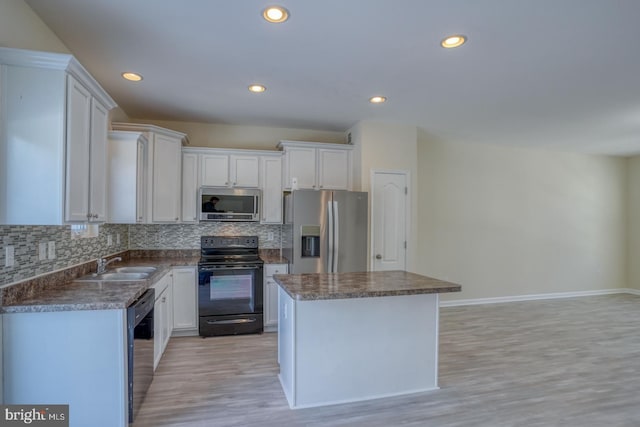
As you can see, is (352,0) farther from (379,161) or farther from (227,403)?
(227,403)

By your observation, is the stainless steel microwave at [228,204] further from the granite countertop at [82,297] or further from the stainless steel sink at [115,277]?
the granite countertop at [82,297]

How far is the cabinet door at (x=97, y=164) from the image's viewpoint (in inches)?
89.1

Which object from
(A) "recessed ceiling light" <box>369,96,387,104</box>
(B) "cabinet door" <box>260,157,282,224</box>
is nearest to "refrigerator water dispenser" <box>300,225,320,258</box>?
(B) "cabinet door" <box>260,157,282,224</box>

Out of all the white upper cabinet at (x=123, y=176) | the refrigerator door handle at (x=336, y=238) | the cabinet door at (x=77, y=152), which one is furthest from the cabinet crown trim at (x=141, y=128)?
the refrigerator door handle at (x=336, y=238)

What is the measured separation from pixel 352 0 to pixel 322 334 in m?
2.25

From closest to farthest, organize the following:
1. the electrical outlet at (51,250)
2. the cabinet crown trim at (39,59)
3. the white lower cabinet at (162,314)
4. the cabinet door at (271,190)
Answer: the cabinet crown trim at (39,59) < the electrical outlet at (51,250) < the white lower cabinet at (162,314) < the cabinet door at (271,190)

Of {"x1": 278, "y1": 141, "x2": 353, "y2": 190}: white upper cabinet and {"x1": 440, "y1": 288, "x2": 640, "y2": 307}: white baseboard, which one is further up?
{"x1": 278, "y1": 141, "x2": 353, "y2": 190}: white upper cabinet

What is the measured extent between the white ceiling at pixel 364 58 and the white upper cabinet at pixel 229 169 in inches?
19.9

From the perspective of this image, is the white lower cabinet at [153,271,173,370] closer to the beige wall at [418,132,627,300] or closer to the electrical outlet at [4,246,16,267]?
the electrical outlet at [4,246,16,267]

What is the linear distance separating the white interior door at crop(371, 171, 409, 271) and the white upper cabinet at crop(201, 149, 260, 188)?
5.27 ft

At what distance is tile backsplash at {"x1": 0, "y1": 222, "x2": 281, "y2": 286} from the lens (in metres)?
2.03

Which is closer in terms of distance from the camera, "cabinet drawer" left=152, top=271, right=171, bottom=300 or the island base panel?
the island base panel

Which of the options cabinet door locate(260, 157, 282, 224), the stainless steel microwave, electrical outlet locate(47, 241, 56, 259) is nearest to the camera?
electrical outlet locate(47, 241, 56, 259)

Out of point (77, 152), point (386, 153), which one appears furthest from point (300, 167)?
point (77, 152)
